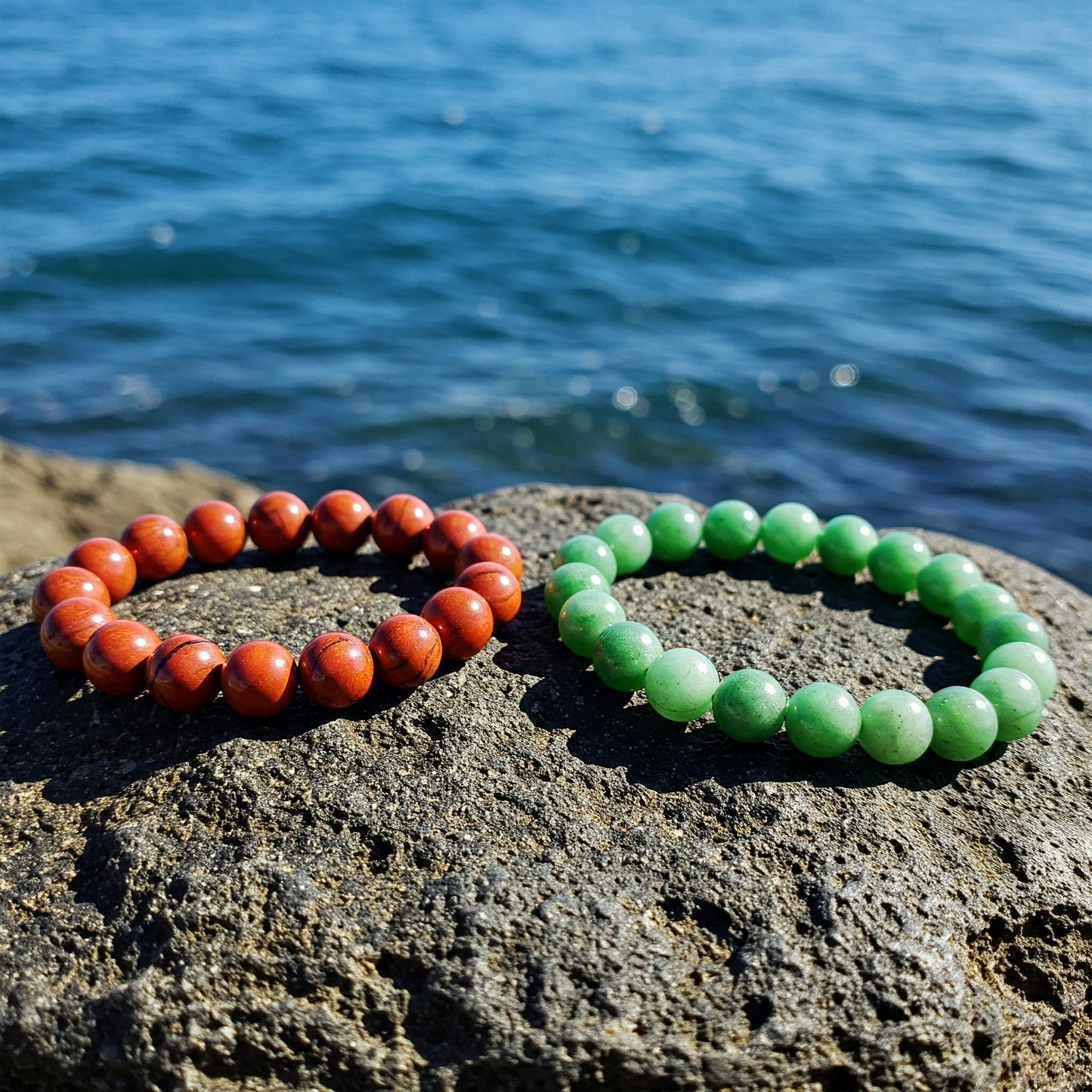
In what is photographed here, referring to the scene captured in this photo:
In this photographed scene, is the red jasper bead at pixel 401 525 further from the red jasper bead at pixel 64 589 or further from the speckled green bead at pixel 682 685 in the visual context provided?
the speckled green bead at pixel 682 685

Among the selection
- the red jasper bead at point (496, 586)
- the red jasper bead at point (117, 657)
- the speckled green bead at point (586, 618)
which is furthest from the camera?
the red jasper bead at point (496, 586)

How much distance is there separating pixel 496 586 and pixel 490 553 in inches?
9.0

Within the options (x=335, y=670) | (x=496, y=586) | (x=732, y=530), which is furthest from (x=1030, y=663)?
(x=335, y=670)

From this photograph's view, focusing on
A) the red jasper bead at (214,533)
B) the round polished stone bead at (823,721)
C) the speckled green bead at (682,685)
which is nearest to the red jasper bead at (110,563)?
the red jasper bead at (214,533)

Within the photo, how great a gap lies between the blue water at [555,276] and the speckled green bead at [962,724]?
4.47 meters

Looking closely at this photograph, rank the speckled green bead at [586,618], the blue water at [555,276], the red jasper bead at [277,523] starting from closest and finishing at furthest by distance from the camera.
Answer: the speckled green bead at [586,618] → the red jasper bead at [277,523] → the blue water at [555,276]

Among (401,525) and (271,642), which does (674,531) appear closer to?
(401,525)

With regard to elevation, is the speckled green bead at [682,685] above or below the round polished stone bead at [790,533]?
above

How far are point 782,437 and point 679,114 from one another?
10451 mm

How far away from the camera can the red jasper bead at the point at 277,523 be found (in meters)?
4.17

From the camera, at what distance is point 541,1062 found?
2.57 m

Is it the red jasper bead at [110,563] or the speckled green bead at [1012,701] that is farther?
the red jasper bead at [110,563]

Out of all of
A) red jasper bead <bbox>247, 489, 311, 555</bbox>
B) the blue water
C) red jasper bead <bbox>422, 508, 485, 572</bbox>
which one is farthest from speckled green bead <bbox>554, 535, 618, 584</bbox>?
the blue water

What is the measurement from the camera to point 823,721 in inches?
128
